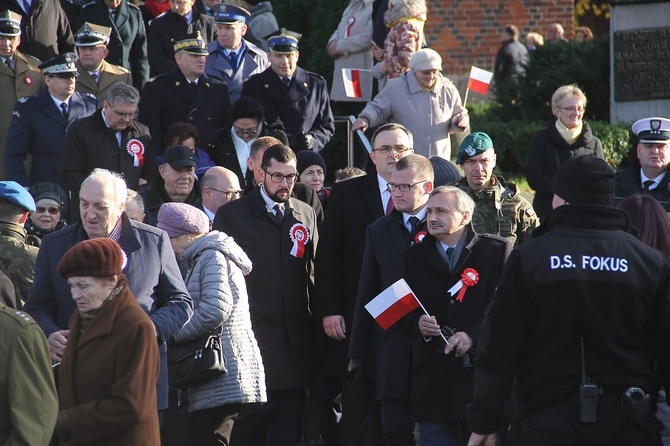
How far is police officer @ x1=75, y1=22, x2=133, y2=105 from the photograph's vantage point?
11.8 metres

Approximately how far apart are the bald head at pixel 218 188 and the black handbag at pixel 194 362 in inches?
77.2

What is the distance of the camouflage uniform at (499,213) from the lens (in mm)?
8875

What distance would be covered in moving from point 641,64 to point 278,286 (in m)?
7.83

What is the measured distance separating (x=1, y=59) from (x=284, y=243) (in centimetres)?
460

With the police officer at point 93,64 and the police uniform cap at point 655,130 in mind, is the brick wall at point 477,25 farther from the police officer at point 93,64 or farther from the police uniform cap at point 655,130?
the police uniform cap at point 655,130

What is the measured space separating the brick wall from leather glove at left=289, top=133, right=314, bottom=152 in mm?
9500

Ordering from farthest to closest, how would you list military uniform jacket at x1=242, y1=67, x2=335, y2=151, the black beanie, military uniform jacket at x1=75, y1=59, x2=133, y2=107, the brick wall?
the brick wall
military uniform jacket at x1=75, y1=59, x2=133, y2=107
military uniform jacket at x1=242, y1=67, x2=335, y2=151
the black beanie

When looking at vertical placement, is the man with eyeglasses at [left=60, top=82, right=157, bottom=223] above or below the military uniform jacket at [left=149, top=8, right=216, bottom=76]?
below

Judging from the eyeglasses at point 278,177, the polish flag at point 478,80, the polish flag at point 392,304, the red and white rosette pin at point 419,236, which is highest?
the polish flag at point 478,80

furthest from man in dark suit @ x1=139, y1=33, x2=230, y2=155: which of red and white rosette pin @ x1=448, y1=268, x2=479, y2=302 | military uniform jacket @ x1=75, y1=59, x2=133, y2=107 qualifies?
red and white rosette pin @ x1=448, y1=268, x2=479, y2=302

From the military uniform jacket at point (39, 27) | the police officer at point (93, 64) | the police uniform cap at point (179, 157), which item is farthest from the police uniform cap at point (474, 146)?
the military uniform jacket at point (39, 27)

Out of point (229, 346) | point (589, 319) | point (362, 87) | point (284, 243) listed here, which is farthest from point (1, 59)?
point (589, 319)

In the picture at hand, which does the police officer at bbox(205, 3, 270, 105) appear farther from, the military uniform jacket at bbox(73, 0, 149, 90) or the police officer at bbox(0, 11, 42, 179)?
the police officer at bbox(0, 11, 42, 179)

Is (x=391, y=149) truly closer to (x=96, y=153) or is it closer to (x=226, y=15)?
(x=96, y=153)
